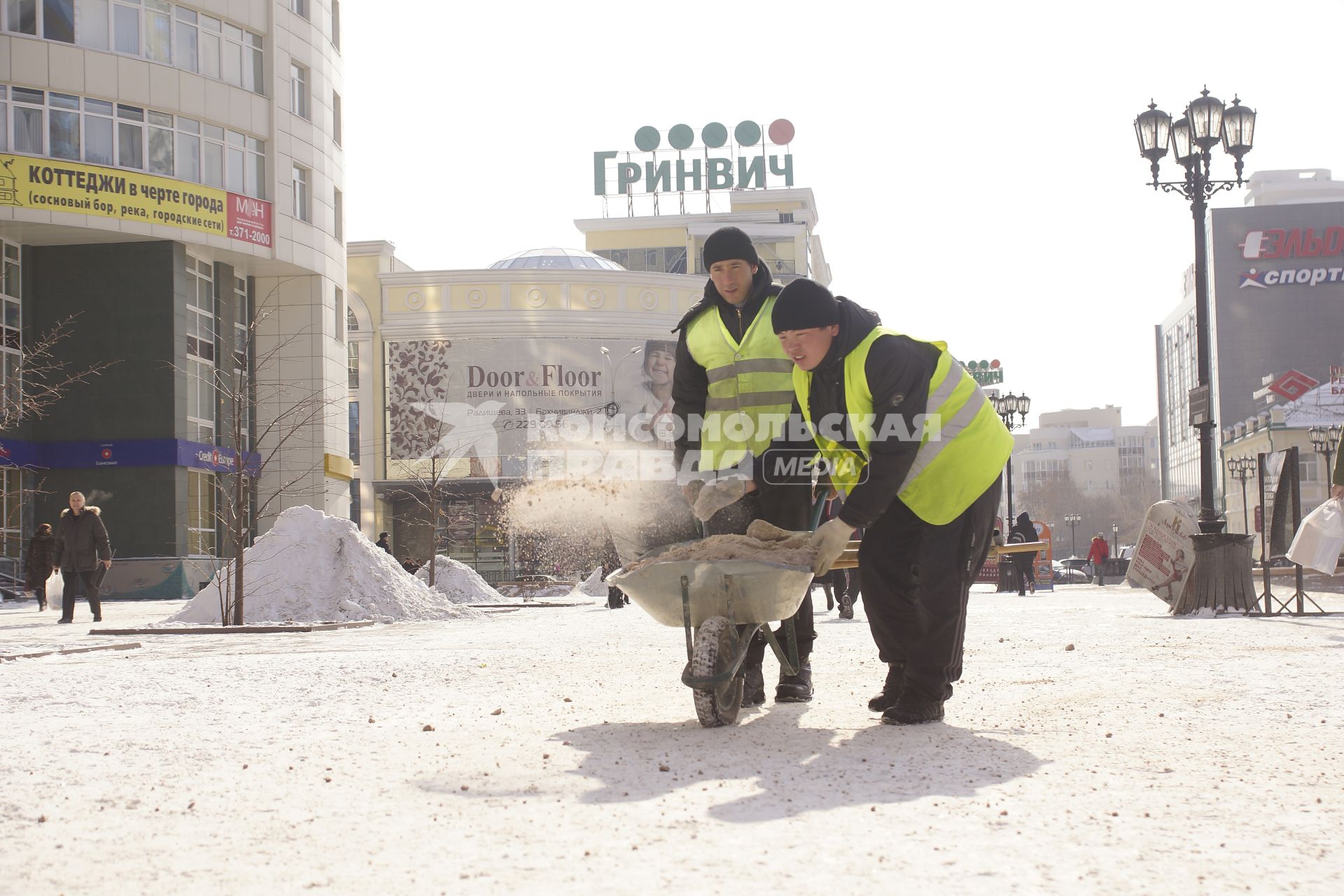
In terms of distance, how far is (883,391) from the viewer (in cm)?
499

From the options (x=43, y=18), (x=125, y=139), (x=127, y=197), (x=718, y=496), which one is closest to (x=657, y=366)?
(x=127, y=197)

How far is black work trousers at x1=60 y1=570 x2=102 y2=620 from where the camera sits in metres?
16.3

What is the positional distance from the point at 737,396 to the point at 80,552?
43.4ft

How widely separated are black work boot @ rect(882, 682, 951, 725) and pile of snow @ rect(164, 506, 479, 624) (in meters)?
10.5

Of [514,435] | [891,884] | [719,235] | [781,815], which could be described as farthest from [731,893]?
[514,435]

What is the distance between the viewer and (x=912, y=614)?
5145 millimetres

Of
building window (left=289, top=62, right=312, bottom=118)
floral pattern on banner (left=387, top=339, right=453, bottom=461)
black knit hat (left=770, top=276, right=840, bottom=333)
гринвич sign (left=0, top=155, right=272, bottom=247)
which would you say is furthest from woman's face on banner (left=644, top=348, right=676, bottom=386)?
black knit hat (left=770, top=276, right=840, bottom=333)

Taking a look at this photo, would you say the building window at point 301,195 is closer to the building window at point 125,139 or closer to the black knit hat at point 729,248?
the building window at point 125,139

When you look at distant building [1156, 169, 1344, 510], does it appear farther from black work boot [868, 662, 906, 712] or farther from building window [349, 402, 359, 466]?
black work boot [868, 662, 906, 712]

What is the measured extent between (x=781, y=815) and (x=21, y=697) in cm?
453

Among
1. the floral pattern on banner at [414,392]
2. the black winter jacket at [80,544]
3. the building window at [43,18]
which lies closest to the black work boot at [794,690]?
the black winter jacket at [80,544]

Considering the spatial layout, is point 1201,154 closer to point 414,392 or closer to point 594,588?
point 594,588

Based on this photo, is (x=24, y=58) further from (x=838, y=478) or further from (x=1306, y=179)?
(x=1306, y=179)

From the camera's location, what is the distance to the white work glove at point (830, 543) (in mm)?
4914
